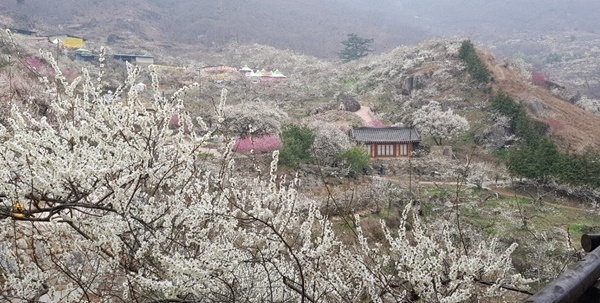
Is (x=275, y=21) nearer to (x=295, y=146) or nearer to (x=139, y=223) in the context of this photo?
(x=295, y=146)

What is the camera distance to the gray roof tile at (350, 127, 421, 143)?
2711 cm

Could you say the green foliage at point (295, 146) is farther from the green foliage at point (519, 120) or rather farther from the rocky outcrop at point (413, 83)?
the rocky outcrop at point (413, 83)

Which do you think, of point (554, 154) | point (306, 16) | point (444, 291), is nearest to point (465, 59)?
point (554, 154)

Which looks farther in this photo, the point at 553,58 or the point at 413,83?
the point at 553,58

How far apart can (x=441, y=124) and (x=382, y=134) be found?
16.2ft

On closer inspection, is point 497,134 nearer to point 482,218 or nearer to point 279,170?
point 482,218

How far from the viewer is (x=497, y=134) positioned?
28.5 meters

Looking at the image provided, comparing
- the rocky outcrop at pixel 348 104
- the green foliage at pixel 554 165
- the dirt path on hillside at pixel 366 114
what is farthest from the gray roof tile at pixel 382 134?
the rocky outcrop at pixel 348 104

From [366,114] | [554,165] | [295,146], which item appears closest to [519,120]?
[554,165]

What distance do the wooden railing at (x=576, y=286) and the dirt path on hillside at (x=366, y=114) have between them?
30.6 metres

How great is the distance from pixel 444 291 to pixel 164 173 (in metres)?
2.38

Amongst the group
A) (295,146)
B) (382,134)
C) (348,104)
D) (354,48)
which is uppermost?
(354,48)

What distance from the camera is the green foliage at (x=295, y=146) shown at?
65.0ft

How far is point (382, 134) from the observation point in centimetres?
2767
